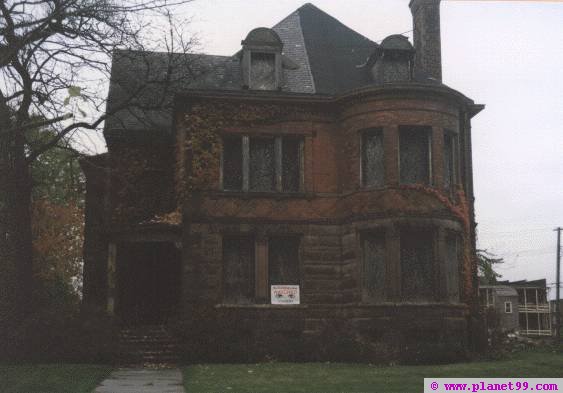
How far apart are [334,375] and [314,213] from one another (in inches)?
313

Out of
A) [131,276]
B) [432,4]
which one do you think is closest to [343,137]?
[432,4]

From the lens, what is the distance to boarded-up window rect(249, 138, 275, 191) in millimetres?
24812

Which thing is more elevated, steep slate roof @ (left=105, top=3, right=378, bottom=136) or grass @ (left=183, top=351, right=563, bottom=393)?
steep slate roof @ (left=105, top=3, right=378, bottom=136)

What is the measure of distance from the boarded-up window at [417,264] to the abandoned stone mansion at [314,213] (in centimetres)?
4

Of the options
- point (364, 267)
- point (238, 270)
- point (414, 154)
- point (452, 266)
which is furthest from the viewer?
point (238, 270)

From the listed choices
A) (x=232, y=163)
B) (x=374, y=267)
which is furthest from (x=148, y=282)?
(x=374, y=267)

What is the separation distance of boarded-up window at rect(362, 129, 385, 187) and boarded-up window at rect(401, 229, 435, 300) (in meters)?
1.98

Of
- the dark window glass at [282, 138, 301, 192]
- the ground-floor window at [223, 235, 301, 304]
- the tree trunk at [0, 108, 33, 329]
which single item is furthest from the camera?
the dark window glass at [282, 138, 301, 192]

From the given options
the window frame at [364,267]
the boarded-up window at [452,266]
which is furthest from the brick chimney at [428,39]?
the window frame at [364,267]

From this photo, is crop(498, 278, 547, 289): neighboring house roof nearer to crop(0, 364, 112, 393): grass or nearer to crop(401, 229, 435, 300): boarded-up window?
crop(401, 229, 435, 300): boarded-up window

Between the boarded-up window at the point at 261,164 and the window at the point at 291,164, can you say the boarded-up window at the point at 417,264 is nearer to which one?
the window at the point at 291,164

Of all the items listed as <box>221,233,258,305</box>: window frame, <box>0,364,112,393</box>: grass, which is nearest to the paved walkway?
<box>0,364,112,393</box>: grass

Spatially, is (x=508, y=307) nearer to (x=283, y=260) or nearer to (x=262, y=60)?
(x=283, y=260)

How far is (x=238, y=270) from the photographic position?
24.2m
